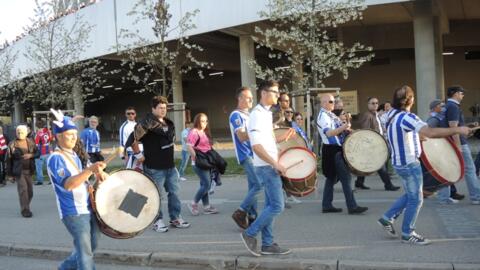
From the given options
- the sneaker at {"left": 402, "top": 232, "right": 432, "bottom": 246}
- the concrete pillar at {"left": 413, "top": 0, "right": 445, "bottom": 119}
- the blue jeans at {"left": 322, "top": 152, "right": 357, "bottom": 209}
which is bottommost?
the sneaker at {"left": 402, "top": 232, "right": 432, "bottom": 246}

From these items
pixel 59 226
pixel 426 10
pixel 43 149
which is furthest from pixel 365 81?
pixel 59 226

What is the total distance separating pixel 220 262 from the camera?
6223 millimetres

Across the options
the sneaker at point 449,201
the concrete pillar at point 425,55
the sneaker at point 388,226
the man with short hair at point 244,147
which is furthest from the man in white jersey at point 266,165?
the concrete pillar at point 425,55

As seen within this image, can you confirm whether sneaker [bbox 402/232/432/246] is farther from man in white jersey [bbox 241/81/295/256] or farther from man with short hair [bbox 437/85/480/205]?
man with short hair [bbox 437/85/480/205]

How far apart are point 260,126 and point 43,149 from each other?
11.4 metres

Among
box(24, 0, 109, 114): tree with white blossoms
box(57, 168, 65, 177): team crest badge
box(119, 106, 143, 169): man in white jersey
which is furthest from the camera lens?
box(24, 0, 109, 114): tree with white blossoms

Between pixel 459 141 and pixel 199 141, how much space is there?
4047 mm

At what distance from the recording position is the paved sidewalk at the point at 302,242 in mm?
5965

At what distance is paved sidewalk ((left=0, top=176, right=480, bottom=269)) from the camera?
19.6 feet

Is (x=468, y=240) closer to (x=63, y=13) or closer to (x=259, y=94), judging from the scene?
(x=259, y=94)

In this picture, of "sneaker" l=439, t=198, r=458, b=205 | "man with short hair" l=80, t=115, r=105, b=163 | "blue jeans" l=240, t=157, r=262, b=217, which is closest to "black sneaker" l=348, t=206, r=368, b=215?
"sneaker" l=439, t=198, r=458, b=205

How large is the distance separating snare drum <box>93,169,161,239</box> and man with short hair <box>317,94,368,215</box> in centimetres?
350

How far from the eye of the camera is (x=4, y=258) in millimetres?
7469

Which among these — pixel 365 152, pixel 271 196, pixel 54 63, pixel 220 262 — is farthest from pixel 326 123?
pixel 54 63
